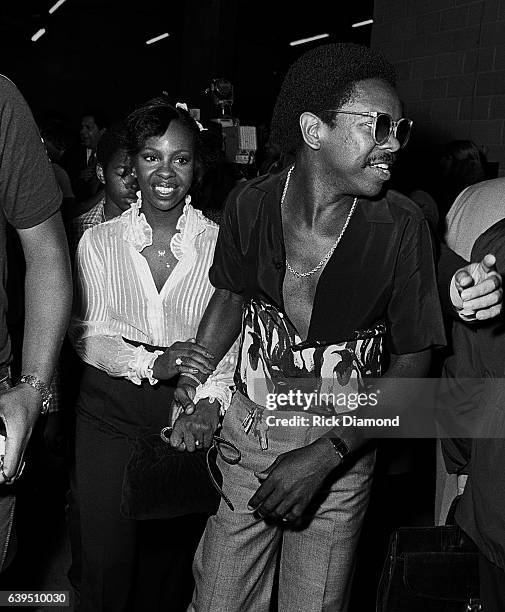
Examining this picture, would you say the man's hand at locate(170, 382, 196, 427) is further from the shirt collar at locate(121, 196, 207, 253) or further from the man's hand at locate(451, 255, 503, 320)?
the man's hand at locate(451, 255, 503, 320)

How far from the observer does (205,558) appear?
2.22 metres

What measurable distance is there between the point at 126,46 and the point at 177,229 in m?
18.9

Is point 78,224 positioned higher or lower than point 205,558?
higher

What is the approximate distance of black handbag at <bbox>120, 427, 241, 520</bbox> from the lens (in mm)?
2393

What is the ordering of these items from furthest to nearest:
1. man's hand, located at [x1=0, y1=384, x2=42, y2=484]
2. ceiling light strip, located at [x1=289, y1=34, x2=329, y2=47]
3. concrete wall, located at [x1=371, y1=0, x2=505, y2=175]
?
ceiling light strip, located at [x1=289, y1=34, x2=329, y2=47], concrete wall, located at [x1=371, y1=0, x2=505, y2=175], man's hand, located at [x1=0, y1=384, x2=42, y2=484]

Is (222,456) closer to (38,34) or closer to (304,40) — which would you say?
(38,34)

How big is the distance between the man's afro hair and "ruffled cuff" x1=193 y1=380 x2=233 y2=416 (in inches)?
29.7

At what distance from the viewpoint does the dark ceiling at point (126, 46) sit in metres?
18.3

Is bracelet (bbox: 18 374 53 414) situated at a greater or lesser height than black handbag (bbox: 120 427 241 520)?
greater

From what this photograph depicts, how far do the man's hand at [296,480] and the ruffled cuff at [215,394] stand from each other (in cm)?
43

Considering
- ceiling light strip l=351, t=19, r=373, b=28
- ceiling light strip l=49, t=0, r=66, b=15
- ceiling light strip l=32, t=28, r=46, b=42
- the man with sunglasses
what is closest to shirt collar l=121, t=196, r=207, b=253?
the man with sunglasses

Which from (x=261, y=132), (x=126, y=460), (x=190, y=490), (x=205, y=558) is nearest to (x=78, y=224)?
(x=126, y=460)

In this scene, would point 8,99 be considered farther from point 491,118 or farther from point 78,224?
point 491,118

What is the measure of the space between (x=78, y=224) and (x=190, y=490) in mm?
1458
